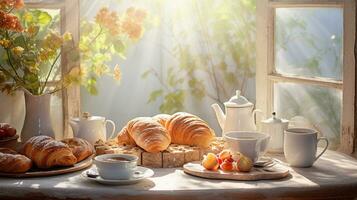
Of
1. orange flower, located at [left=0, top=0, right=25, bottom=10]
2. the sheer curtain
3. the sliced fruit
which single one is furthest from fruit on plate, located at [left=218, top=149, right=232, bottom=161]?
the sheer curtain

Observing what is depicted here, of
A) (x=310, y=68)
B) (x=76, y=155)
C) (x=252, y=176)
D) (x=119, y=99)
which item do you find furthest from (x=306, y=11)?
(x=119, y=99)

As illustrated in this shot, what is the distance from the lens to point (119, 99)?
12.8 feet

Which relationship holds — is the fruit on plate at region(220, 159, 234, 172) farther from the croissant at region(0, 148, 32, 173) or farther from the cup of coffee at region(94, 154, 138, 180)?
the croissant at region(0, 148, 32, 173)

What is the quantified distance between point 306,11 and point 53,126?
985 millimetres

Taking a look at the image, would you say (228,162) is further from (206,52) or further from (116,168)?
(206,52)

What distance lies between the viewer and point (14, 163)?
1911 millimetres

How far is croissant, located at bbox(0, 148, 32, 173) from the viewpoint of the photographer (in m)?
1.91

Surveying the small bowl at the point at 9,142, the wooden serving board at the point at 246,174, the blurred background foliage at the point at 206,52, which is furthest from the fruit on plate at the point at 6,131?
the blurred background foliage at the point at 206,52

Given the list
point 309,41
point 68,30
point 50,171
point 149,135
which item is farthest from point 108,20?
point 309,41

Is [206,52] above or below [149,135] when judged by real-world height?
above

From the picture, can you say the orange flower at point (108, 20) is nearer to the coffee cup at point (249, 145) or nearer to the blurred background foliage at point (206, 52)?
the coffee cup at point (249, 145)

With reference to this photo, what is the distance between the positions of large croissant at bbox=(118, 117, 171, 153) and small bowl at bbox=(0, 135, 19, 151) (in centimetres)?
38

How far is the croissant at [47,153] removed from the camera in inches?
76.4

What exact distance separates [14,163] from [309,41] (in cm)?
108
